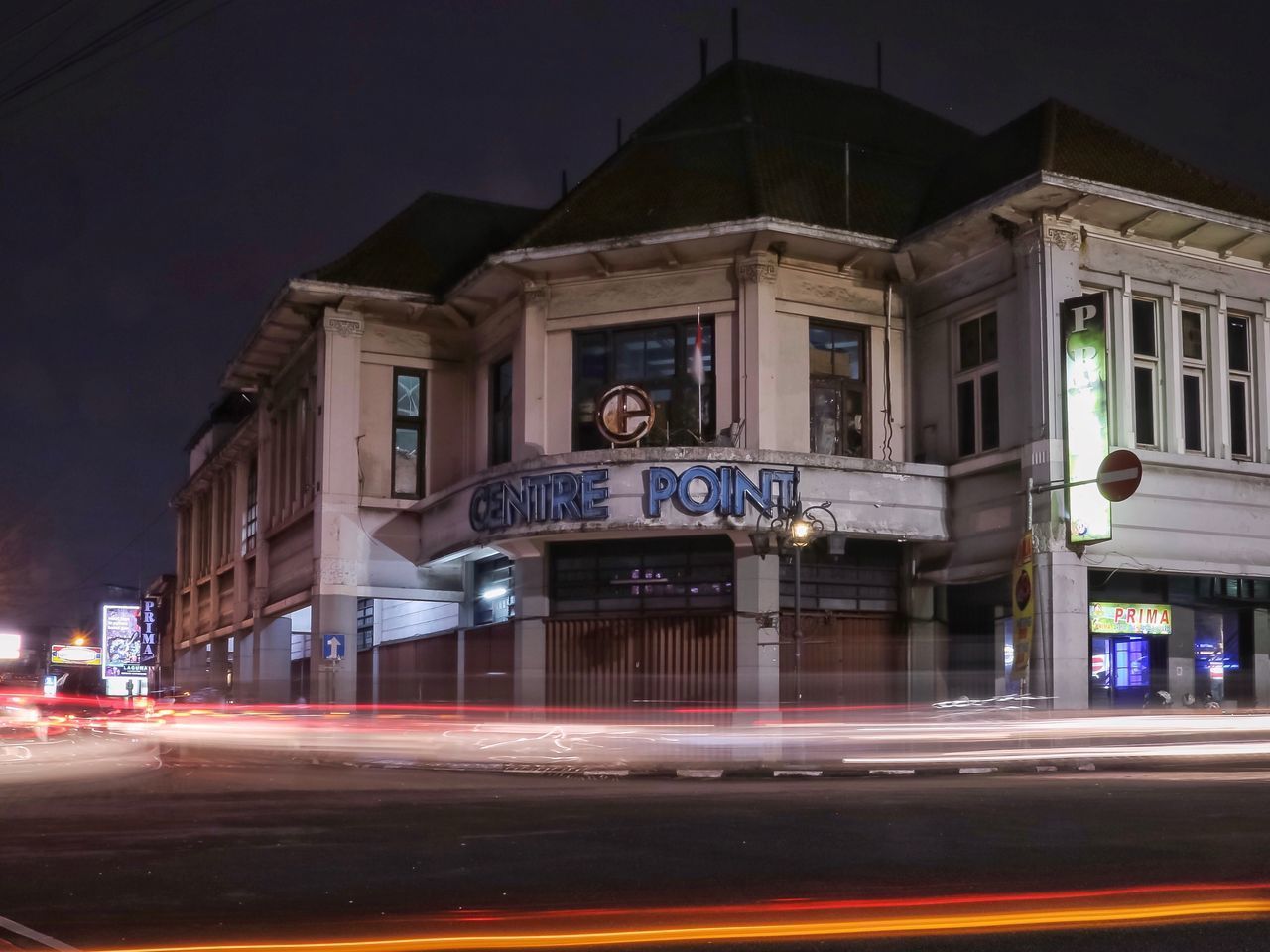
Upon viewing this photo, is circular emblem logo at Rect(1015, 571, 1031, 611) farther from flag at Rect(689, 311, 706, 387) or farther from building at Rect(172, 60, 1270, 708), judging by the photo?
flag at Rect(689, 311, 706, 387)

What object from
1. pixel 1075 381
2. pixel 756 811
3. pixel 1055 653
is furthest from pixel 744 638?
pixel 756 811

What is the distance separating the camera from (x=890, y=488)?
1084 inches

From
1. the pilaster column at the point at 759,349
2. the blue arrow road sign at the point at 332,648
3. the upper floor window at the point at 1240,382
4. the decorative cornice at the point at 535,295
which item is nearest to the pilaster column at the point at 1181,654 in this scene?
the upper floor window at the point at 1240,382

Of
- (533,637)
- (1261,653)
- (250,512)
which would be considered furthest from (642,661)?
(250,512)

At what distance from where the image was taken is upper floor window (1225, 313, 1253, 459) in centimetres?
2769

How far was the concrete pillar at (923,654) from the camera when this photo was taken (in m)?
28.8

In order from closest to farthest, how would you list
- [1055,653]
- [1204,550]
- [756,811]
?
1. [756,811]
2. [1055,653]
3. [1204,550]

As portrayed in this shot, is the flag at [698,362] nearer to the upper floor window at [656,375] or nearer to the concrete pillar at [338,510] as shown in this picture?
the upper floor window at [656,375]

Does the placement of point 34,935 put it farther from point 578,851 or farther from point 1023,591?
point 1023,591

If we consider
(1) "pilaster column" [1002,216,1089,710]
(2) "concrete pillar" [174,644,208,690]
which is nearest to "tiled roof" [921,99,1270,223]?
(1) "pilaster column" [1002,216,1089,710]

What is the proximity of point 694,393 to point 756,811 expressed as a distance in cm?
1597

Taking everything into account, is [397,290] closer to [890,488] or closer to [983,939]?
[890,488]

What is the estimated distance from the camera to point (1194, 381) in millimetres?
→ 27359

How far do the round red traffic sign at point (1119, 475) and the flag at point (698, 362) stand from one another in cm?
808
